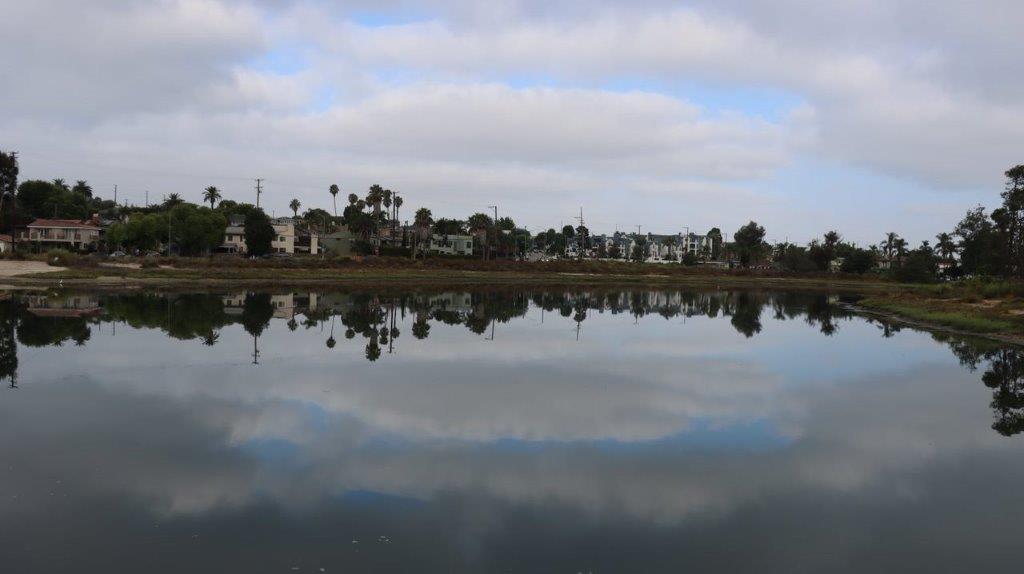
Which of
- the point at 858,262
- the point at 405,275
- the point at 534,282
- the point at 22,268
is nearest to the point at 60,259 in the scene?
the point at 22,268

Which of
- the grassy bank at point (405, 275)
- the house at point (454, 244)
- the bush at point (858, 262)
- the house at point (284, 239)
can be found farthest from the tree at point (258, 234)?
the bush at point (858, 262)

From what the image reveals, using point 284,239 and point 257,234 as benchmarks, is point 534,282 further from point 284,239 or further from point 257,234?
point 284,239

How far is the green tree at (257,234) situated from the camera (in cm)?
9019

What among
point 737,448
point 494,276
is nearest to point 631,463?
point 737,448

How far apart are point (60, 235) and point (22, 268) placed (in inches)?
1551

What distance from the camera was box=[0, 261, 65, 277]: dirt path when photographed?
56906 millimetres

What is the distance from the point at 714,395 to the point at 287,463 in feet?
38.2

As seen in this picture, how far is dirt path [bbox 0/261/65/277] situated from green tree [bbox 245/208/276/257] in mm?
27057

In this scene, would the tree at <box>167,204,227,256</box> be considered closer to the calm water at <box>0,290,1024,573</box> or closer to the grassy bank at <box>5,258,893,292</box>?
the grassy bank at <box>5,258,893,292</box>

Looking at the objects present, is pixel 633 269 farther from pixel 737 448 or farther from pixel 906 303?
pixel 737 448

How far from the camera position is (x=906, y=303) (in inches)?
2147

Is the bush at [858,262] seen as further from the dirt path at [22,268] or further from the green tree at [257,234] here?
the dirt path at [22,268]

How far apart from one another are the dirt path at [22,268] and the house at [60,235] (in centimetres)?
2969

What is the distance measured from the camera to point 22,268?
60.4 metres
